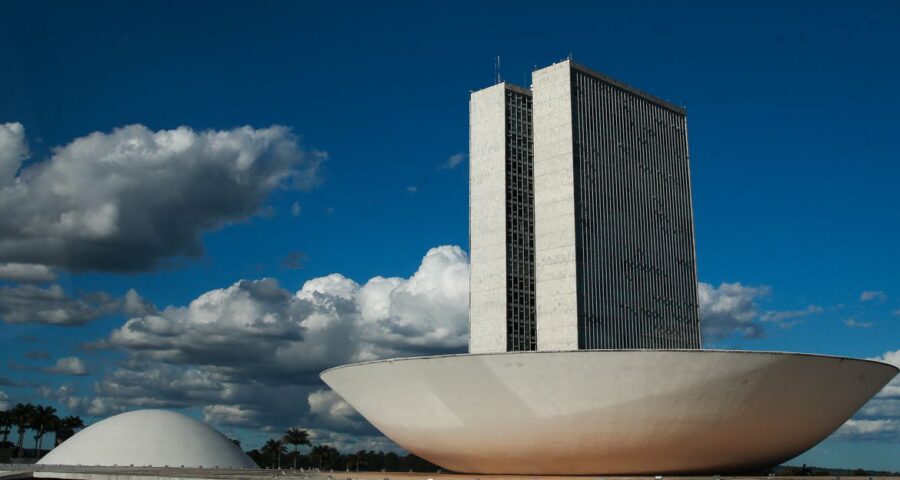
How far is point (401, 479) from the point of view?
127ft

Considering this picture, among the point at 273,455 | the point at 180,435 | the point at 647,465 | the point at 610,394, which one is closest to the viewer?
the point at 610,394

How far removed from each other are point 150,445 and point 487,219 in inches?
1523

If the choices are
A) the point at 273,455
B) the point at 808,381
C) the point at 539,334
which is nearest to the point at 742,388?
the point at 808,381

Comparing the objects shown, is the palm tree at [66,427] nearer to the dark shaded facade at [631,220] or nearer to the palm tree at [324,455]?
the palm tree at [324,455]

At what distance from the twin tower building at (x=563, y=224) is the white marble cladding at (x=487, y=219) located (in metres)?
0.12

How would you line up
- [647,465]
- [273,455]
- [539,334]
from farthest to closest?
[273,455]
[539,334]
[647,465]

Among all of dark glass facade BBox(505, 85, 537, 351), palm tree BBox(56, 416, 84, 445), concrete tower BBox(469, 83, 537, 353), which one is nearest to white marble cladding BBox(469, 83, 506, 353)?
concrete tower BBox(469, 83, 537, 353)

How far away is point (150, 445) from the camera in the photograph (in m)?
72.8

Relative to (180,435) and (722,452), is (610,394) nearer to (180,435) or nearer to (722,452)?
(722,452)

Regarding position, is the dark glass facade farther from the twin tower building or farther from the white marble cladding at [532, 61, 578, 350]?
the white marble cladding at [532, 61, 578, 350]

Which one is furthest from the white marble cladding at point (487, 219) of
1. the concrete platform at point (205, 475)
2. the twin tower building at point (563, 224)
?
the concrete platform at point (205, 475)

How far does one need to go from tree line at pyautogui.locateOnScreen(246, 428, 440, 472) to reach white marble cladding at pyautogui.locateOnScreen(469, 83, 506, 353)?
30066 millimetres

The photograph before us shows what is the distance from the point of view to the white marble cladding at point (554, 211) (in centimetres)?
8550

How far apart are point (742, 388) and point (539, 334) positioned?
49.3m
